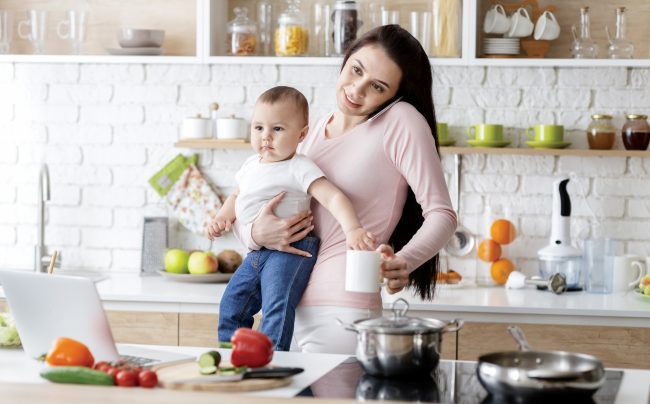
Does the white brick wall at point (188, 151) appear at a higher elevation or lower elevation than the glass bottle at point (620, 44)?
lower

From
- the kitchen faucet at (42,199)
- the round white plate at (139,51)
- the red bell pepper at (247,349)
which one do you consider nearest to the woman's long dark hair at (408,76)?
the red bell pepper at (247,349)

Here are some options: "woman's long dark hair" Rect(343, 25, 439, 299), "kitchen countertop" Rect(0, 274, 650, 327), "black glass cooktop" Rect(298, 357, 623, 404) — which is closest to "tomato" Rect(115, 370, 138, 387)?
"black glass cooktop" Rect(298, 357, 623, 404)

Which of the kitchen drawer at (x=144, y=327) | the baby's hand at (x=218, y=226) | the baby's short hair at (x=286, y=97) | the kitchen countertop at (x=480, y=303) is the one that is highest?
the baby's short hair at (x=286, y=97)

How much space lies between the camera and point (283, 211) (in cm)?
261

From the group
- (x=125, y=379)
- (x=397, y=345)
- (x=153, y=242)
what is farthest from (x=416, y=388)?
(x=153, y=242)

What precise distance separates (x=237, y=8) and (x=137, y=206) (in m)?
0.91

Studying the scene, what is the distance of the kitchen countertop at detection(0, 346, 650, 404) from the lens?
179cm

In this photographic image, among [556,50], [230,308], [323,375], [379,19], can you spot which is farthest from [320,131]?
[556,50]

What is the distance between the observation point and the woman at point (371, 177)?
2498 mm

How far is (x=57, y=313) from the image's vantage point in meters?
2.10

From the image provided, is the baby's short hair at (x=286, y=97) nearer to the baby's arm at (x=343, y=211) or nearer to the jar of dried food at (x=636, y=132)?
the baby's arm at (x=343, y=211)

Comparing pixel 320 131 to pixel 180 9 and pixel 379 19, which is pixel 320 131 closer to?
pixel 379 19

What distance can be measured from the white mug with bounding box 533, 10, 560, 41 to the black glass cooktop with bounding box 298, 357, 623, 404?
1.99 metres

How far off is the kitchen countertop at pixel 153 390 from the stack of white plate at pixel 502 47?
1910 mm
